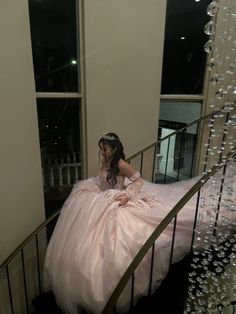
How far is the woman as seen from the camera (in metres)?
1.84

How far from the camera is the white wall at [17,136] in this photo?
2.31 meters

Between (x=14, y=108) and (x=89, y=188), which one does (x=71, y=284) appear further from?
(x=14, y=108)

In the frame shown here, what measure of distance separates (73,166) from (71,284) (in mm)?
1513

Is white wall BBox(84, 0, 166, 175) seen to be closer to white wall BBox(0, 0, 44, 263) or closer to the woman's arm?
white wall BBox(0, 0, 44, 263)

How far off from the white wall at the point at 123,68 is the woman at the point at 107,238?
0.70 meters

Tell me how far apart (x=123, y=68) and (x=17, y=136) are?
1349mm

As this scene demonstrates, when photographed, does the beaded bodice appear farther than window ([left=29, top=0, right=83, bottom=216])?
No

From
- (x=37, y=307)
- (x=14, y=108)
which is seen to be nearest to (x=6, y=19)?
(x=14, y=108)

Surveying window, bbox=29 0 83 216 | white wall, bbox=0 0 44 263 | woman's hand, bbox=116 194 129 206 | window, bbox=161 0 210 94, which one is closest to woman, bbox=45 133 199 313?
woman's hand, bbox=116 194 129 206

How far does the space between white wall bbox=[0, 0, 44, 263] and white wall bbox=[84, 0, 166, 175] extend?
610 mm

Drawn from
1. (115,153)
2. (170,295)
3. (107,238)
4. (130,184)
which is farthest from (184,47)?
(170,295)

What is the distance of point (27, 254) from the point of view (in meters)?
2.88

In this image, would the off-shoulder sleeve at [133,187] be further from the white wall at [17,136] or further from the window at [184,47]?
the window at [184,47]

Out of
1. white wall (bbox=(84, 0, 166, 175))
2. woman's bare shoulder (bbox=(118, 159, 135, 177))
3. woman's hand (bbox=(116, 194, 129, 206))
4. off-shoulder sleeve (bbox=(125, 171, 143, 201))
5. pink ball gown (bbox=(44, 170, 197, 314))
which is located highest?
white wall (bbox=(84, 0, 166, 175))
